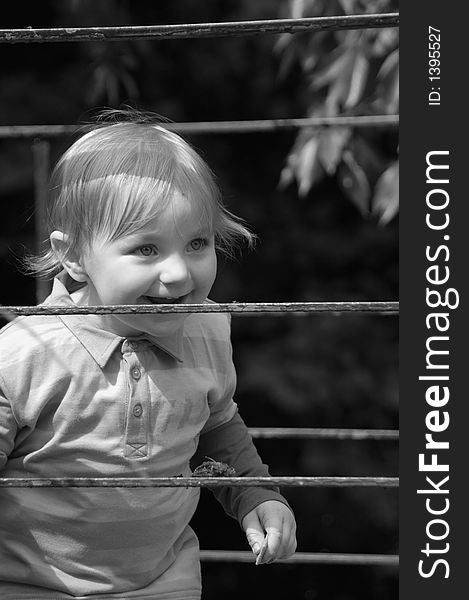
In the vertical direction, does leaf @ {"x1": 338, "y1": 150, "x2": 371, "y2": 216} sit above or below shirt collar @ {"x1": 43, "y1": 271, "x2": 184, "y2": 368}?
above

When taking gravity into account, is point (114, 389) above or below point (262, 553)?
above

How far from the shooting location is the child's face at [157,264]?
1.04 metres

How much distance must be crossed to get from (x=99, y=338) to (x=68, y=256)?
0.31ft

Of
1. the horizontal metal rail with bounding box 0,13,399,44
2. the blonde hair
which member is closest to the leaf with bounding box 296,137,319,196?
the blonde hair

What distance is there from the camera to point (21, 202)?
2.79 meters

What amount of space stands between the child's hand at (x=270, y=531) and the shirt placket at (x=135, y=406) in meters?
0.13

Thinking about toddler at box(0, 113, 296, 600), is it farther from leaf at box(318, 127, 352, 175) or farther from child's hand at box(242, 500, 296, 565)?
leaf at box(318, 127, 352, 175)

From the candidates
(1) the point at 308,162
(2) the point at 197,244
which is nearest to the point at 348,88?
(1) the point at 308,162

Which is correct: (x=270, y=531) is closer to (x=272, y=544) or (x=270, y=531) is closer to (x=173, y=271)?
(x=272, y=544)

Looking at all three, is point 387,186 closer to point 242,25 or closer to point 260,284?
point 242,25

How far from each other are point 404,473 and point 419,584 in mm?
90

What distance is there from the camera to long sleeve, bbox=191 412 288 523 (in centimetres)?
117

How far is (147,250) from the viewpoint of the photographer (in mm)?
1059

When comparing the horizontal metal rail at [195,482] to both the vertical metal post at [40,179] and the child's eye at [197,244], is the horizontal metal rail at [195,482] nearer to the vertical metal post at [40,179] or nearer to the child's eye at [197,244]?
the child's eye at [197,244]
